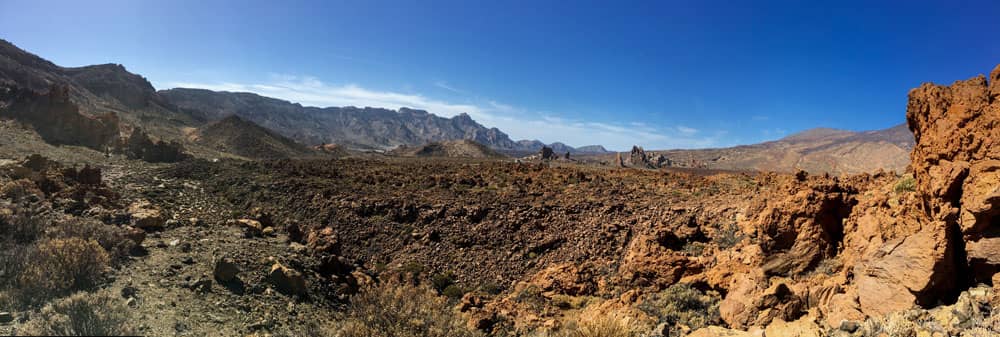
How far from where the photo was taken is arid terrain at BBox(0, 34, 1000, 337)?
5.14 m

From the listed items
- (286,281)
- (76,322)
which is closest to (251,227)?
(286,281)

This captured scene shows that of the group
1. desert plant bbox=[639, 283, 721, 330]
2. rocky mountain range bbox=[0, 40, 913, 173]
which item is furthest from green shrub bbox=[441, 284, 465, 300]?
rocky mountain range bbox=[0, 40, 913, 173]

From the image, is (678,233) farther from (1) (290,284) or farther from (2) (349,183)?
(2) (349,183)

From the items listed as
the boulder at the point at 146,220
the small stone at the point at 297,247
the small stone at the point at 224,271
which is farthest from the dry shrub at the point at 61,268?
the small stone at the point at 297,247

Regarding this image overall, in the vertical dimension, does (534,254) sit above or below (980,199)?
below

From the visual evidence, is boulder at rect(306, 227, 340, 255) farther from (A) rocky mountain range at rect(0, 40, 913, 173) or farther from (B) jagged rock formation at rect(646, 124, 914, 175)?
(B) jagged rock formation at rect(646, 124, 914, 175)

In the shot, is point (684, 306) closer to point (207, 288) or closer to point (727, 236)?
point (727, 236)

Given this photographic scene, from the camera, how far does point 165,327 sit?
17.5 feet

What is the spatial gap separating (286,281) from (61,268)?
3.06 meters

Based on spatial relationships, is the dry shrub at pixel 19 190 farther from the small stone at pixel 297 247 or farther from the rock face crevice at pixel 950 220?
the rock face crevice at pixel 950 220

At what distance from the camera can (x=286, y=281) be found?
7676 millimetres

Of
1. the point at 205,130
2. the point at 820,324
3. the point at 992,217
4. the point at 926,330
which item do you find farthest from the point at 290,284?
the point at 205,130

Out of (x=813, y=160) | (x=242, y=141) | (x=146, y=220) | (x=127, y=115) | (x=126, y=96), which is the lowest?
(x=146, y=220)

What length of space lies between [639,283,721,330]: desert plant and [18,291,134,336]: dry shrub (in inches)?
301
